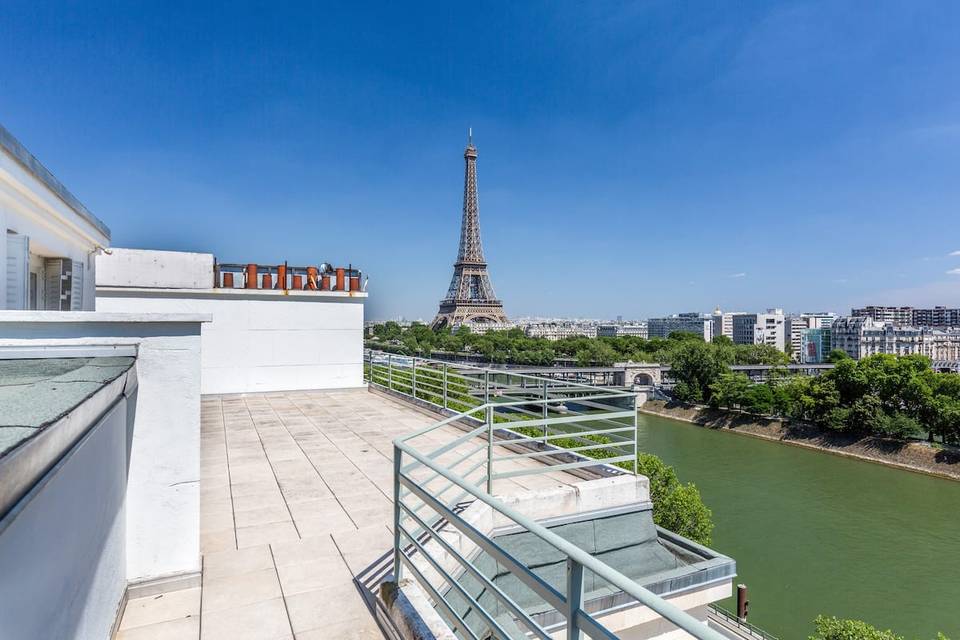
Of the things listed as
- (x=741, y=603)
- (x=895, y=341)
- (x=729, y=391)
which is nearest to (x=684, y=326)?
(x=895, y=341)

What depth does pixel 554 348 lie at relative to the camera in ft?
281

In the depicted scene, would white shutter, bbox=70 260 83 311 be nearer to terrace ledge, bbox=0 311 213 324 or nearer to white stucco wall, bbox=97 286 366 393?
white stucco wall, bbox=97 286 366 393

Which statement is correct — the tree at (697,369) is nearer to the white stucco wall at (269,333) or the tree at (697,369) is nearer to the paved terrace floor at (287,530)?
the white stucco wall at (269,333)

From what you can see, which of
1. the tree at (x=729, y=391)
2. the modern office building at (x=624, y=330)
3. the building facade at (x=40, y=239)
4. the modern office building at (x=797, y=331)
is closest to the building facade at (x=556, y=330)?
the modern office building at (x=624, y=330)

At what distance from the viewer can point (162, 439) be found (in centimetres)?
281

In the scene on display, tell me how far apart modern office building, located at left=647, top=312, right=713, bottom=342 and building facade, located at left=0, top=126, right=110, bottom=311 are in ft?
450

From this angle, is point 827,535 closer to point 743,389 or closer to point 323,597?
point 323,597

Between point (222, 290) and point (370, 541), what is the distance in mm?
8180

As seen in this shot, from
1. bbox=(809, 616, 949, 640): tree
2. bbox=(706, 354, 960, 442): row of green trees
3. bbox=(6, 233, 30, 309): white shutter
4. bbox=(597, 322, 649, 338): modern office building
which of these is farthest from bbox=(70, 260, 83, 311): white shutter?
bbox=(597, 322, 649, 338): modern office building

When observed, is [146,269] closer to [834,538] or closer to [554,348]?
[834,538]

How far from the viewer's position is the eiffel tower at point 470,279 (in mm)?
77875

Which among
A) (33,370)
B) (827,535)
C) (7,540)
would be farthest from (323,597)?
(827,535)

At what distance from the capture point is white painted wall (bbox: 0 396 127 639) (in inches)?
48.4

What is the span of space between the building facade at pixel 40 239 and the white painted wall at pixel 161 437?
3.41 m
